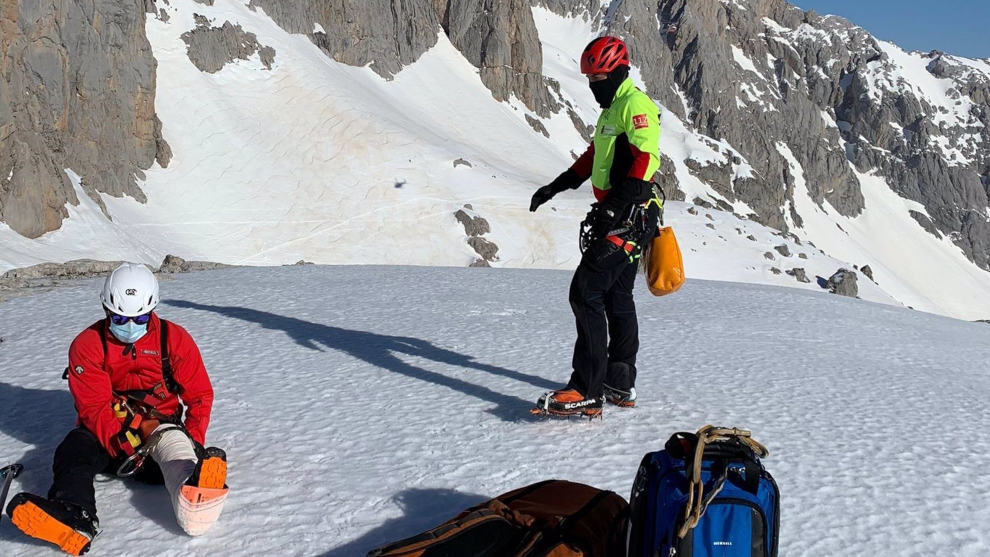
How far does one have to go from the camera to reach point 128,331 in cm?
391

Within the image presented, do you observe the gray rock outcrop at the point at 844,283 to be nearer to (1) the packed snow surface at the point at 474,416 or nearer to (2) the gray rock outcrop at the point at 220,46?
(1) the packed snow surface at the point at 474,416

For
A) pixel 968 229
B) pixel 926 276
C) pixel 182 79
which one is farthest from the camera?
pixel 968 229

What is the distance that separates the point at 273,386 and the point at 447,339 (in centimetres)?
226

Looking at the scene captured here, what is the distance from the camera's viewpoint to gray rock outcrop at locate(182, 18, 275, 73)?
4772 centimetres

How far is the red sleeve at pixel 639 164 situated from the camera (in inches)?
180

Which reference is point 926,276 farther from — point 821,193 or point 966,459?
point 966,459

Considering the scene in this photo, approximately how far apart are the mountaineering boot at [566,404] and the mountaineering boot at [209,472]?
84.8 inches

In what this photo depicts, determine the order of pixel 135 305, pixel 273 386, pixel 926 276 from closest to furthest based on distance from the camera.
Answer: pixel 135 305 → pixel 273 386 → pixel 926 276

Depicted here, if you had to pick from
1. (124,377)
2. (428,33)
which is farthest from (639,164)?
(428,33)

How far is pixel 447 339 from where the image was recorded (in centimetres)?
746

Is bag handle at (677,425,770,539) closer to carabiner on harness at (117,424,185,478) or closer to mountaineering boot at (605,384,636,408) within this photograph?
mountaineering boot at (605,384,636,408)

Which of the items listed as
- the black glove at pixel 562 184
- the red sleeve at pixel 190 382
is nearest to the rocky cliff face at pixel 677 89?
the red sleeve at pixel 190 382

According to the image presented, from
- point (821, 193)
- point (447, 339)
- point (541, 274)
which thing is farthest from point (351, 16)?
point (821, 193)

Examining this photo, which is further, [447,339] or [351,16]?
[351,16]
